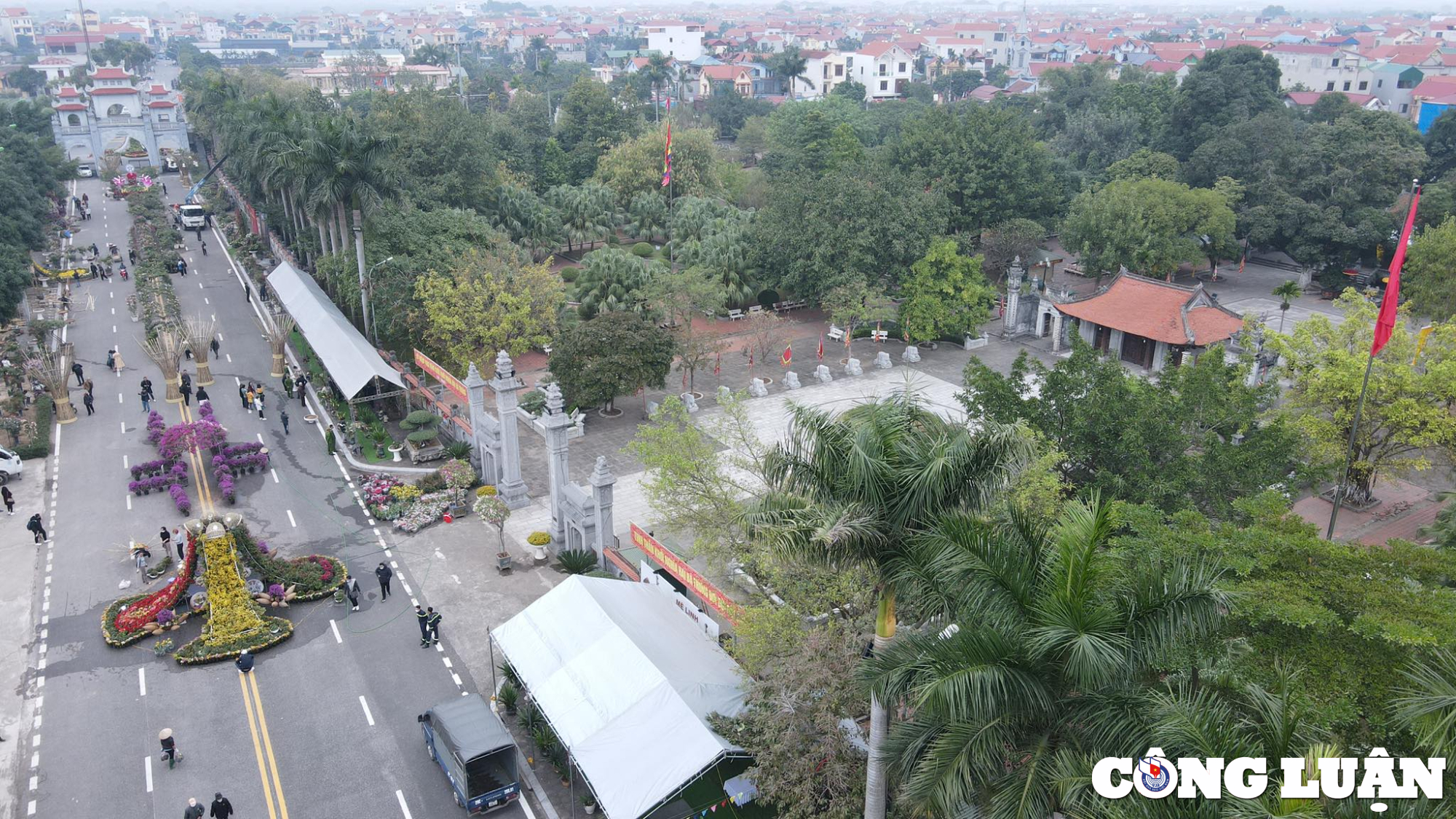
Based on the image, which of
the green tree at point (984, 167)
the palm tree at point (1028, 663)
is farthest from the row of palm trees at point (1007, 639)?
the green tree at point (984, 167)

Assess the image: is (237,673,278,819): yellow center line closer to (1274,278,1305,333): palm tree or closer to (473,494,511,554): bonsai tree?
(473,494,511,554): bonsai tree

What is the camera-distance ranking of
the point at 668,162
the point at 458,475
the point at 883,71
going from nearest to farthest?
the point at 458,475, the point at 668,162, the point at 883,71

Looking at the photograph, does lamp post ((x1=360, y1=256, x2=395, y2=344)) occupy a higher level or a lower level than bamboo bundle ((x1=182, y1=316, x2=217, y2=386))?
higher

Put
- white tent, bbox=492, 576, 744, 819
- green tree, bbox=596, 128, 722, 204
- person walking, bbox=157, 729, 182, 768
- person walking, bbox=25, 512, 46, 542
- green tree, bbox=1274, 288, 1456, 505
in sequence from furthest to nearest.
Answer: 1. green tree, bbox=596, 128, 722, 204
2. person walking, bbox=25, 512, 46, 542
3. green tree, bbox=1274, 288, 1456, 505
4. person walking, bbox=157, 729, 182, 768
5. white tent, bbox=492, 576, 744, 819

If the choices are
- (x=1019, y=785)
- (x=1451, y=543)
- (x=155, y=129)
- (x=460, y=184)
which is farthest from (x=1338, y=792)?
(x=155, y=129)

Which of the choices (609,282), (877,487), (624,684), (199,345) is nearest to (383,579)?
(624,684)

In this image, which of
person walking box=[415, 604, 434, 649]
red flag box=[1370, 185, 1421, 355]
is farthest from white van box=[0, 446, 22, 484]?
red flag box=[1370, 185, 1421, 355]

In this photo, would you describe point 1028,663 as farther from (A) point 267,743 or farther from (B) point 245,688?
(B) point 245,688
